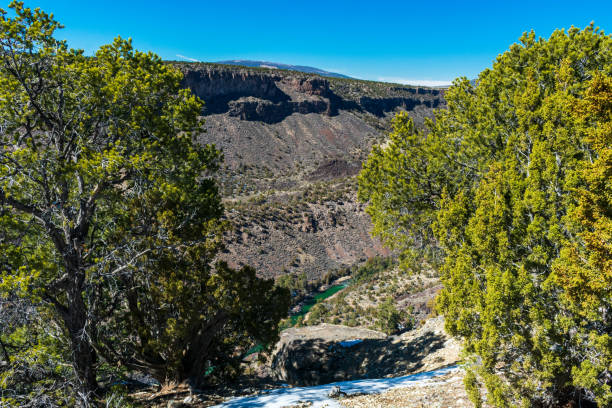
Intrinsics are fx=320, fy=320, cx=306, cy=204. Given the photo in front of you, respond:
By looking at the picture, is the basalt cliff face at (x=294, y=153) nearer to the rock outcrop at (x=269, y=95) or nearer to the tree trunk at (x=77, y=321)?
the rock outcrop at (x=269, y=95)

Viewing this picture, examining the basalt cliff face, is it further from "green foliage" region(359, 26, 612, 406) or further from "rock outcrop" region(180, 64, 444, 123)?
"green foliage" region(359, 26, 612, 406)

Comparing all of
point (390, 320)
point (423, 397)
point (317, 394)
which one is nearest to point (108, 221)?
point (317, 394)

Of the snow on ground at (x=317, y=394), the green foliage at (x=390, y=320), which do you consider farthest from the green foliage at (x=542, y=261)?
the green foliage at (x=390, y=320)

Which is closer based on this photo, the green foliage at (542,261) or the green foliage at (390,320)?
the green foliage at (542,261)

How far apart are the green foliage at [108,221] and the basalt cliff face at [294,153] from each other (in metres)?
33.9

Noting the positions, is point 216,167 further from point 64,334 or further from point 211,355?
point 211,355

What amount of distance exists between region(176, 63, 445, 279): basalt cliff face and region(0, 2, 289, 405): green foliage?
111 feet

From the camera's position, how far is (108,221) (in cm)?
1080

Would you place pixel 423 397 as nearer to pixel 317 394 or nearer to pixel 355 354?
pixel 317 394

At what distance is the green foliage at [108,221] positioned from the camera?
7.19 metres

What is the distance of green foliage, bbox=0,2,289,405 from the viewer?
7188mm

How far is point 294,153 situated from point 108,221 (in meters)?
92.4

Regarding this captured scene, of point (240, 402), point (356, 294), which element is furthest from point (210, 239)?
point (356, 294)

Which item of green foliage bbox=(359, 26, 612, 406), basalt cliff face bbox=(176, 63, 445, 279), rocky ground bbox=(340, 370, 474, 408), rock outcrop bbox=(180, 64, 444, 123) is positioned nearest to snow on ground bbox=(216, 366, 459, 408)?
rocky ground bbox=(340, 370, 474, 408)
